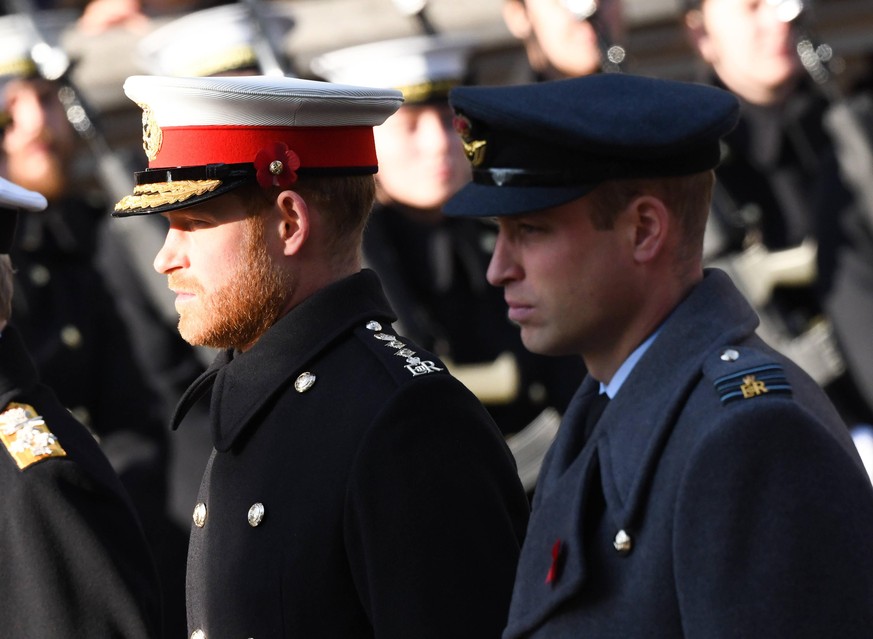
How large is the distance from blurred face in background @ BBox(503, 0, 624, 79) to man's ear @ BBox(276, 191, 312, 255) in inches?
129

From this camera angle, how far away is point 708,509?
6.76ft

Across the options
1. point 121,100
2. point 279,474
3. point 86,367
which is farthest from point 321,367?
point 121,100

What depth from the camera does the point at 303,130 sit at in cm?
287

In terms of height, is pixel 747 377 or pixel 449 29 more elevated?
pixel 747 377

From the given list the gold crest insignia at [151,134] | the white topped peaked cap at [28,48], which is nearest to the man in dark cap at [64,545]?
the gold crest insignia at [151,134]

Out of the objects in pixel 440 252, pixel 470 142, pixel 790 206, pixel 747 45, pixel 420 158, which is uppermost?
pixel 470 142

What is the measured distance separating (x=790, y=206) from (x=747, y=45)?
0.67 metres

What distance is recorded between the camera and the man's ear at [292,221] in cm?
282

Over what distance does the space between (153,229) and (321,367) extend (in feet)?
9.92

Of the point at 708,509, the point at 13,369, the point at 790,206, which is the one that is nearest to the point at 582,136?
the point at 708,509

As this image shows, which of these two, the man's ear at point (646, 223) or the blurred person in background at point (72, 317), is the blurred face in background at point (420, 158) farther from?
the man's ear at point (646, 223)

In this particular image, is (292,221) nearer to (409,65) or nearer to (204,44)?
(409,65)

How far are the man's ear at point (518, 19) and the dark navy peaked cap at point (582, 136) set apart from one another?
12.1 feet

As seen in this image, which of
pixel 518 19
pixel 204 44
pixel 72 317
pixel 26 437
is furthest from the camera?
pixel 518 19
